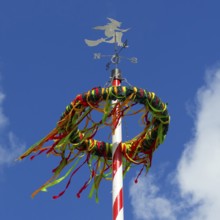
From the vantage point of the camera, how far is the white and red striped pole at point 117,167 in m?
10.9

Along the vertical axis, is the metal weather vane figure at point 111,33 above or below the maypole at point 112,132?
above

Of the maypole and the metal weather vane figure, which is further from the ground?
the metal weather vane figure

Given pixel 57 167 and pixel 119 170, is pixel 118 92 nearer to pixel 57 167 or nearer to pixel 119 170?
pixel 119 170

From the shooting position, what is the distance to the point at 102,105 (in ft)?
37.5

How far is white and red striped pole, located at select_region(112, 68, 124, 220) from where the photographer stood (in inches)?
427

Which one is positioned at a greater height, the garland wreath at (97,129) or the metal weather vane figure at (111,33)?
the metal weather vane figure at (111,33)

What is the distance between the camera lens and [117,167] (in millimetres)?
11328

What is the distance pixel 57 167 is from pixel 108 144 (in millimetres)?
1174

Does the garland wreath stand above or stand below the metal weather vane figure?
below

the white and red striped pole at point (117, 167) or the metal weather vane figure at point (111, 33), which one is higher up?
the metal weather vane figure at point (111, 33)

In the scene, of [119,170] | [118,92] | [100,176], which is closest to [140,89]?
[118,92]

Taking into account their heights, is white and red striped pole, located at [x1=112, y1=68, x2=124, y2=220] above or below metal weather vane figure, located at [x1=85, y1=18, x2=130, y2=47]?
below

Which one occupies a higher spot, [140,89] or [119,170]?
[140,89]

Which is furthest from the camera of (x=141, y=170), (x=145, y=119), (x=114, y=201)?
(x=141, y=170)
